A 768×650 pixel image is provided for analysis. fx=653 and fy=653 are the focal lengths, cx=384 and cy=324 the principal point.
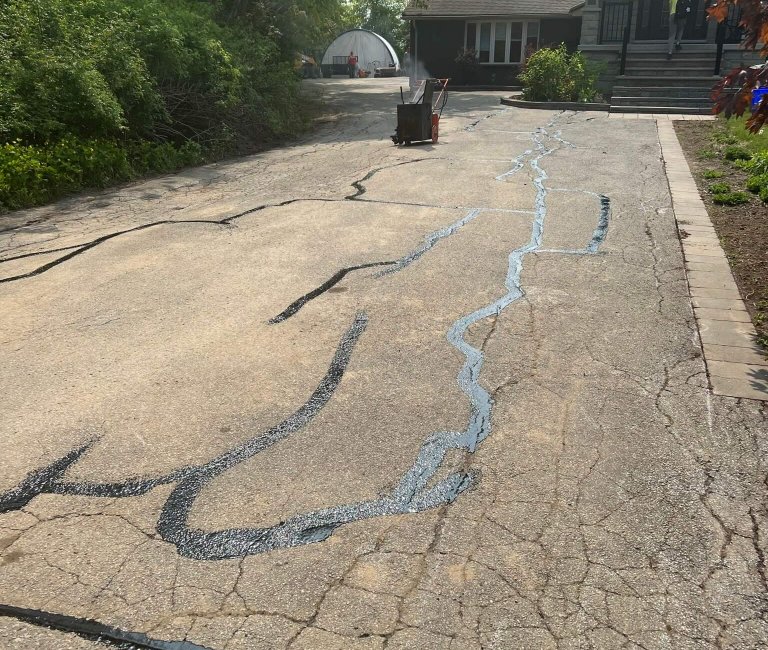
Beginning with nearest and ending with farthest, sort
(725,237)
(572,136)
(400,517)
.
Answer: (400,517) → (725,237) → (572,136)

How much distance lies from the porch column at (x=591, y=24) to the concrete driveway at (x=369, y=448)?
1968 centimetres

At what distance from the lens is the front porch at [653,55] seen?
19.7 m

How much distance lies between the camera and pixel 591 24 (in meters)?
23.8

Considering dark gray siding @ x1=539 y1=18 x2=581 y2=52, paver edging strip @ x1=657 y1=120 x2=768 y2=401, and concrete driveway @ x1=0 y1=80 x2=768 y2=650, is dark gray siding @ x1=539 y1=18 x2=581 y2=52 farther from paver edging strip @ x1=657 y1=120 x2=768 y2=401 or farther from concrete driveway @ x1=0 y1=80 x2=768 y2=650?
concrete driveway @ x1=0 y1=80 x2=768 y2=650

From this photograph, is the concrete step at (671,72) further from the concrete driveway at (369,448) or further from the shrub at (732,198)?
the concrete driveway at (369,448)

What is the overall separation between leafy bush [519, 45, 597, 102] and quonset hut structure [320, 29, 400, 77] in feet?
87.0

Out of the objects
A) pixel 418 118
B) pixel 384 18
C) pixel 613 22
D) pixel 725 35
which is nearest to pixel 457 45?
pixel 613 22

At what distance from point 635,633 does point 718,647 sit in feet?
0.89

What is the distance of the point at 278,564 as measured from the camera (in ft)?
8.69

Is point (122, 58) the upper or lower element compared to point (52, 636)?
upper

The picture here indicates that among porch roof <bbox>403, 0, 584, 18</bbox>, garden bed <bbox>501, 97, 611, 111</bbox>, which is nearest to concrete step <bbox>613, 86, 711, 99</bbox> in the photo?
garden bed <bbox>501, 97, 611, 111</bbox>

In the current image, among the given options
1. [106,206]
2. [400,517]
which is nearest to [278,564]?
[400,517]

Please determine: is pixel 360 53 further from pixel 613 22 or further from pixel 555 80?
pixel 555 80

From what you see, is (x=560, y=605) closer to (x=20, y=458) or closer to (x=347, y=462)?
(x=347, y=462)
